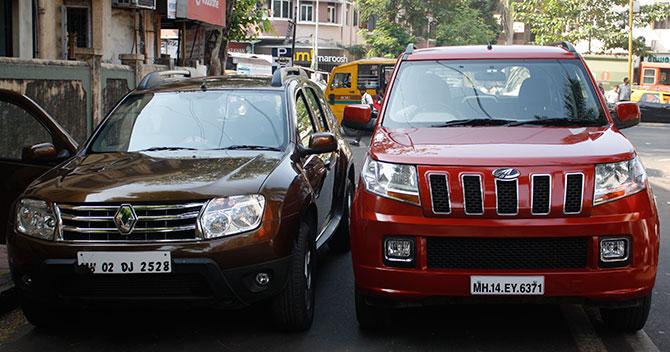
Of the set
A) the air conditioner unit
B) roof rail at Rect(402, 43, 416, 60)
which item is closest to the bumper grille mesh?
roof rail at Rect(402, 43, 416, 60)

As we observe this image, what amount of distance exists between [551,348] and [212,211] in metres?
2.07

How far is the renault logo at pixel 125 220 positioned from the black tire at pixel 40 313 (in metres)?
0.91

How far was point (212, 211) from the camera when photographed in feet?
15.9

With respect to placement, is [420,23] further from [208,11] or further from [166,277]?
[166,277]

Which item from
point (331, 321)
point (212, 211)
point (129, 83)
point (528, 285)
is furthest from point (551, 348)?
point (129, 83)

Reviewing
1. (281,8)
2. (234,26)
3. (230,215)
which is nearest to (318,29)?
(281,8)

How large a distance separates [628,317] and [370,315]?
1505 mm

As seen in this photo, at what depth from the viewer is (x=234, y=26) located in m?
24.8

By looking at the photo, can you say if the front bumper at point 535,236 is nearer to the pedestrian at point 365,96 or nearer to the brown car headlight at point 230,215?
the brown car headlight at point 230,215

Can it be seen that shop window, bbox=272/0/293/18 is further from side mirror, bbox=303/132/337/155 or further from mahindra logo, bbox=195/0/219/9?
side mirror, bbox=303/132/337/155

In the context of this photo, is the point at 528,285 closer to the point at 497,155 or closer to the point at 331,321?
the point at 497,155

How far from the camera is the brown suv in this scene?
4797 millimetres

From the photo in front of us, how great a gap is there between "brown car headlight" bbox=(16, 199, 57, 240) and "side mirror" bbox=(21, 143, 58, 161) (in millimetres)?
1121

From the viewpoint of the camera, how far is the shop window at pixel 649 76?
159ft
